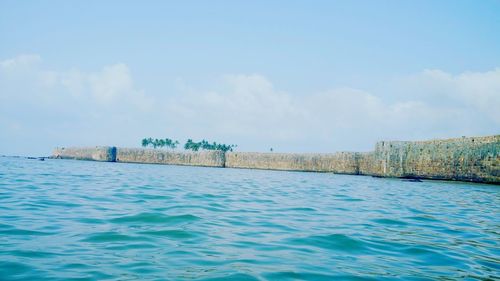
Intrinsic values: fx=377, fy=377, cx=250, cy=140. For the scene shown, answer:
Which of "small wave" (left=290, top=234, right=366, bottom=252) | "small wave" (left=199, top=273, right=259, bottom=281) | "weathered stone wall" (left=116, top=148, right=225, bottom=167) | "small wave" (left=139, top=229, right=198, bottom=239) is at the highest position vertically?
"weathered stone wall" (left=116, top=148, right=225, bottom=167)

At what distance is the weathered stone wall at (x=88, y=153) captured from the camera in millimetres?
60125

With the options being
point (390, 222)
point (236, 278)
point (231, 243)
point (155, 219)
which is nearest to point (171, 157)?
point (155, 219)

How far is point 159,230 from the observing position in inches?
195

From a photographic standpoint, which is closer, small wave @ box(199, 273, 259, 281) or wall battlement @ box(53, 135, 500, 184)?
small wave @ box(199, 273, 259, 281)

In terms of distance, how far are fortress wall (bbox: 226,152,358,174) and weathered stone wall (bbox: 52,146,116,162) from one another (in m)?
22.0

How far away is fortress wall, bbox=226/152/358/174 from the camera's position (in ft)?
112

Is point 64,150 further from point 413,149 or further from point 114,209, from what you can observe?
point 114,209

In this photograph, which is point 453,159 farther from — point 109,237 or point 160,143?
point 160,143

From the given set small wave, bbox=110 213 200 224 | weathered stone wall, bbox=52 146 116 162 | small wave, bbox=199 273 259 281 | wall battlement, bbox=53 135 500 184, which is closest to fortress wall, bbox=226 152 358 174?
wall battlement, bbox=53 135 500 184

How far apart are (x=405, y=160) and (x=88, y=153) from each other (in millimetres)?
53244

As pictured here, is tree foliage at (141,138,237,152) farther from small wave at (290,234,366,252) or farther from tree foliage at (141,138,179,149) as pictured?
small wave at (290,234,366,252)

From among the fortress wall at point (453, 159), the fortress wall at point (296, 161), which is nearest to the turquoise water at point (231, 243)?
the fortress wall at point (453, 159)

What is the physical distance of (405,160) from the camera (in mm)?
26359

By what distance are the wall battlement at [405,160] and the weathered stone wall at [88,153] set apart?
1956 cm
